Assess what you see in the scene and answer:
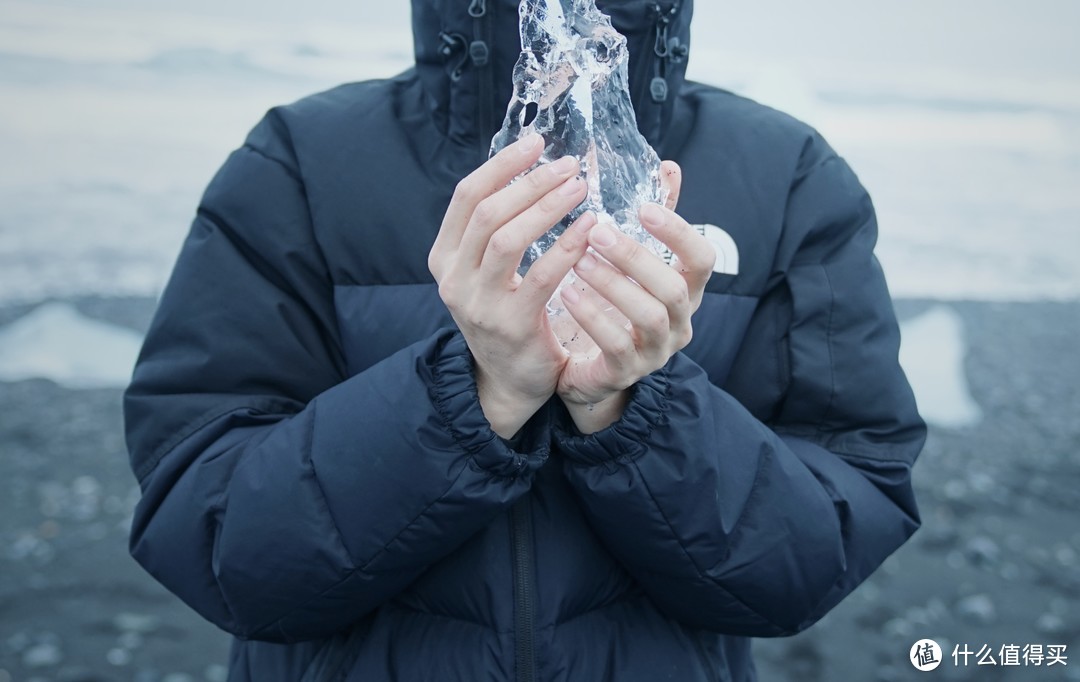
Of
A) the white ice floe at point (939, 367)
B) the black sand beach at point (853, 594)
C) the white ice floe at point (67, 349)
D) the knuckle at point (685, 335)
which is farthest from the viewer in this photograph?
the white ice floe at point (939, 367)

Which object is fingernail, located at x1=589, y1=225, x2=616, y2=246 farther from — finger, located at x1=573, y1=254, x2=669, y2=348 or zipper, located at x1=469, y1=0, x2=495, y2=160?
zipper, located at x1=469, y1=0, x2=495, y2=160

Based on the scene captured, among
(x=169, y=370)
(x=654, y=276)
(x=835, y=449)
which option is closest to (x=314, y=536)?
(x=169, y=370)

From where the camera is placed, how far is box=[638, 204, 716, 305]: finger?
90 centimetres

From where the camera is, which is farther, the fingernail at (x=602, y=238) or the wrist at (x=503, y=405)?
the wrist at (x=503, y=405)

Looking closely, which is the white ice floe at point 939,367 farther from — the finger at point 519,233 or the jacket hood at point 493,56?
the finger at point 519,233

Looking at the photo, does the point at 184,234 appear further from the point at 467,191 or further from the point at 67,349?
the point at 467,191

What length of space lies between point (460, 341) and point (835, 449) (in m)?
0.61

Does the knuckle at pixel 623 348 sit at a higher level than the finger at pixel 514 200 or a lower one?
lower

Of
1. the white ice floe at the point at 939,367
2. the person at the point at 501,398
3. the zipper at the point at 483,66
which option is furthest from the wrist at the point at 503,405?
the white ice floe at the point at 939,367

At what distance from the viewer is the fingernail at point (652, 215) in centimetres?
90

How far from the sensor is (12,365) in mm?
3455

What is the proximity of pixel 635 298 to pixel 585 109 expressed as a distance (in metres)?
0.39

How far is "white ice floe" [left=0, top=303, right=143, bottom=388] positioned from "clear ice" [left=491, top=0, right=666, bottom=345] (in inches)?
109

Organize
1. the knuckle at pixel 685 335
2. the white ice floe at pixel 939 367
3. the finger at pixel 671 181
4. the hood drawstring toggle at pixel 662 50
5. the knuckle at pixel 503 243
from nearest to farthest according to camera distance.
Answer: the knuckle at pixel 503 243
the knuckle at pixel 685 335
the finger at pixel 671 181
the hood drawstring toggle at pixel 662 50
the white ice floe at pixel 939 367
